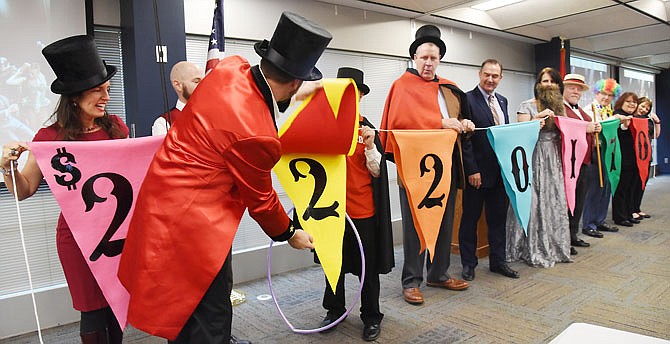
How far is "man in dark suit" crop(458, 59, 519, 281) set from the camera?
143 inches

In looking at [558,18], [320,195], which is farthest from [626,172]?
[320,195]

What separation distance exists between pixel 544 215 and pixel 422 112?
67.7 inches

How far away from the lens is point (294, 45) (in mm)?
1400

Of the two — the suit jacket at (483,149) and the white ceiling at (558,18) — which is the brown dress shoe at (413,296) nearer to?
the suit jacket at (483,149)

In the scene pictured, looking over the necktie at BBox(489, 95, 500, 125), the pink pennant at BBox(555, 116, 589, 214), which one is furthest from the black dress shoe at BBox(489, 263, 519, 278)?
the necktie at BBox(489, 95, 500, 125)

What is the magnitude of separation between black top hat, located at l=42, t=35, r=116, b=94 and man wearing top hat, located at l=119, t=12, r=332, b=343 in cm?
60

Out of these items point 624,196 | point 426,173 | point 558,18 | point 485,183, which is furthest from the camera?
point 558,18

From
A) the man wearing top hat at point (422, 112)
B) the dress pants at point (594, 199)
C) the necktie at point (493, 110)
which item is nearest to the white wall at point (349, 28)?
the man wearing top hat at point (422, 112)

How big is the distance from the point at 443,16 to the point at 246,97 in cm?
443

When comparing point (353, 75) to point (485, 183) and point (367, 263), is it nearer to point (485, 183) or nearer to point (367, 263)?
point (367, 263)

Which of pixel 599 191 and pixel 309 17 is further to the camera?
pixel 599 191

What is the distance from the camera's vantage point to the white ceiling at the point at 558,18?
490cm

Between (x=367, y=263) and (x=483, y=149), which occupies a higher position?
(x=483, y=149)

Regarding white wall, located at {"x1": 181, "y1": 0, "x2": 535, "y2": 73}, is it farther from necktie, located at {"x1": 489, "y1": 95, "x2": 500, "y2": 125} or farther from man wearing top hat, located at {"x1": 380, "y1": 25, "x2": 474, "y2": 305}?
necktie, located at {"x1": 489, "y1": 95, "x2": 500, "y2": 125}
